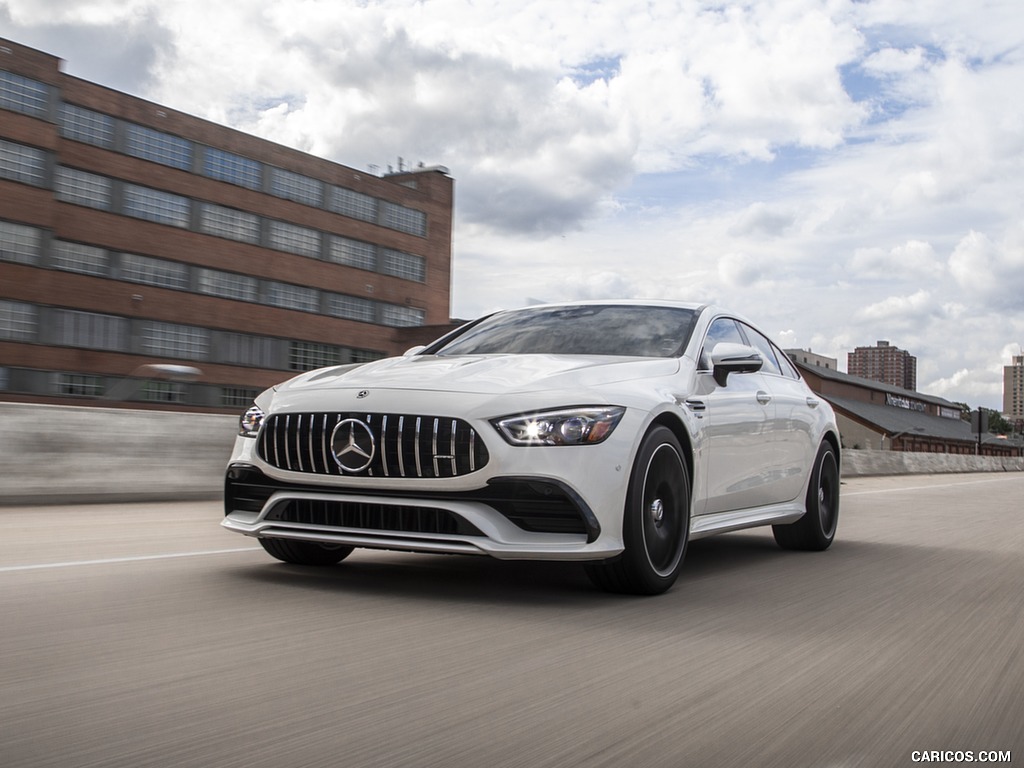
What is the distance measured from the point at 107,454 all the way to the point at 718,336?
254 inches

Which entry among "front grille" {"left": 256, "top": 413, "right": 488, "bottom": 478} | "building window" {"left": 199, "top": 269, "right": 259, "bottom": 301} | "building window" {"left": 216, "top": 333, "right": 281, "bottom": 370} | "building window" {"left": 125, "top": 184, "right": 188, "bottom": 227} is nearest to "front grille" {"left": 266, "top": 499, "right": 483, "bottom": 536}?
"front grille" {"left": 256, "top": 413, "right": 488, "bottom": 478}

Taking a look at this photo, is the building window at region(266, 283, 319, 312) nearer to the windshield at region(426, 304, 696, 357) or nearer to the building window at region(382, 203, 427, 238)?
the building window at region(382, 203, 427, 238)

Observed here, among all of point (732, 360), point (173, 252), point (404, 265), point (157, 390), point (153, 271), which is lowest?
point (732, 360)

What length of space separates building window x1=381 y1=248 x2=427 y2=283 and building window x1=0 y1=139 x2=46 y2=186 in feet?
88.1

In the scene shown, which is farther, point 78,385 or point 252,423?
point 78,385

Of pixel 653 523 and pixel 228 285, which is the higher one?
pixel 228 285

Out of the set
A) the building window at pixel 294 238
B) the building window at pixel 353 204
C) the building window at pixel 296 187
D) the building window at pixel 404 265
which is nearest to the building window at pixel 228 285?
the building window at pixel 294 238

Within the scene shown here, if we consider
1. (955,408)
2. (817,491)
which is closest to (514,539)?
(817,491)

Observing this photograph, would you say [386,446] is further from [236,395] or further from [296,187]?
[296,187]

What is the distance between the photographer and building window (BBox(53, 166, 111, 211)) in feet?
189

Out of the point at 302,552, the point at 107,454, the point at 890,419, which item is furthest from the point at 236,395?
the point at 302,552

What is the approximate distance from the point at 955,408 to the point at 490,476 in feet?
468

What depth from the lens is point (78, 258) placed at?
58250 mm

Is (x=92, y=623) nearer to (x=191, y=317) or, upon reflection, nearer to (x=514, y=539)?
(x=514, y=539)
